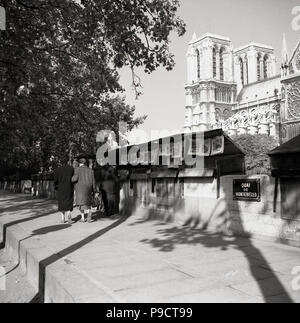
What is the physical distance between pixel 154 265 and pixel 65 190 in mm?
5595

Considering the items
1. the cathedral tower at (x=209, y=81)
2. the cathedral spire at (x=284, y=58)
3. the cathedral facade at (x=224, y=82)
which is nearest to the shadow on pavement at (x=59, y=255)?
the cathedral spire at (x=284, y=58)

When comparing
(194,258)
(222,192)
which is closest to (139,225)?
(222,192)

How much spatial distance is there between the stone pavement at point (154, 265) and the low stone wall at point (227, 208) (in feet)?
1.05

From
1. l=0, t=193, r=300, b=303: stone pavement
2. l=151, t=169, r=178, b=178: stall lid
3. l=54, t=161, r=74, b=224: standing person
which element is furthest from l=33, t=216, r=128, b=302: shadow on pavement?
l=151, t=169, r=178, b=178: stall lid

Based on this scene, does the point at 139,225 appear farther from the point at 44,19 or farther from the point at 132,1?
the point at 44,19

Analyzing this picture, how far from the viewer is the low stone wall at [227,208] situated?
616cm

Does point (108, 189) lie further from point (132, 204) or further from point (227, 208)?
point (227, 208)

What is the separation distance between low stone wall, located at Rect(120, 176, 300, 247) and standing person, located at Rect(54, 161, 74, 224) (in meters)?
2.19

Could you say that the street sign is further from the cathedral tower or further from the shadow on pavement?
the cathedral tower

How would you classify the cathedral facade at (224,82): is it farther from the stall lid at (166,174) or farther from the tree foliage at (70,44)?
the stall lid at (166,174)

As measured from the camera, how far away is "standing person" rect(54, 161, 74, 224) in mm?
9969

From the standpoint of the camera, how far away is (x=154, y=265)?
5047 mm

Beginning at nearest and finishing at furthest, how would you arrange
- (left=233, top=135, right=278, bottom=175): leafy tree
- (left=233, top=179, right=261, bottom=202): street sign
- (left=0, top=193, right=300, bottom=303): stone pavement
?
1. (left=0, top=193, right=300, bottom=303): stone pavement
2. (left=233, top=179, right=261, bottom=202): street sign
3. (left=233, top=135, right=278, bottom=175): leafy tree

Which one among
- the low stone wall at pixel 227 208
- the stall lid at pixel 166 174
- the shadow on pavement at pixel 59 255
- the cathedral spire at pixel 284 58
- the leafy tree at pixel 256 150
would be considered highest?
the cathedral spire at pixel 284 58
